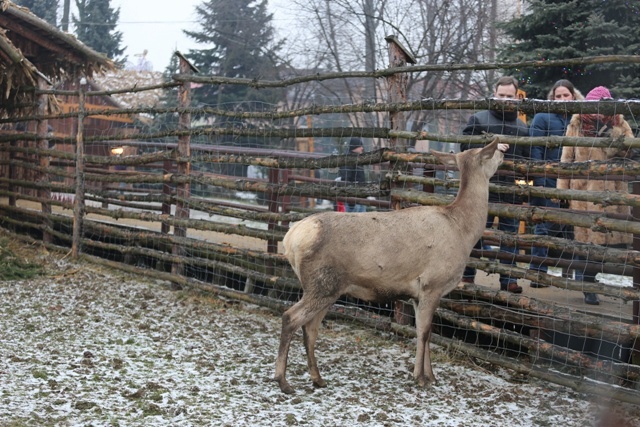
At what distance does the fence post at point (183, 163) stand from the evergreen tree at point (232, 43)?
868 inches

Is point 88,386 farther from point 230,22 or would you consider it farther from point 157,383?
point 230,22

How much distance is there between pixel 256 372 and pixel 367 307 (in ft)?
6.27

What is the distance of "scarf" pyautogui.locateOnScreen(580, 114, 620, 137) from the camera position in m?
6.63

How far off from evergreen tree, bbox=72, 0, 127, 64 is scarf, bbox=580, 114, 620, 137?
4133 centimetres

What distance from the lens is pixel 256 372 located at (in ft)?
19.4

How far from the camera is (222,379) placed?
18.7 feet

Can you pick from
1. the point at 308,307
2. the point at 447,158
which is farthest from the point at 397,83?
the point at 308,307

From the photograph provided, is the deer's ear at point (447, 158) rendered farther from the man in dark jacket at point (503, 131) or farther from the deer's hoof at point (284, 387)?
the deer's hoof at point (284, 387)

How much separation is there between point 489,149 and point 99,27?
44927 millimetres

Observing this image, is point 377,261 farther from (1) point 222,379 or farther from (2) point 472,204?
(1) point 222,379

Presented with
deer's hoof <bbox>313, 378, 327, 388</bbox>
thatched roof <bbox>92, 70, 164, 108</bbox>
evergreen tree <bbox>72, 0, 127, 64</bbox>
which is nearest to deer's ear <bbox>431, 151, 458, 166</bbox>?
deer's hoof <bbox>313, 378, 327, 388</bbox>

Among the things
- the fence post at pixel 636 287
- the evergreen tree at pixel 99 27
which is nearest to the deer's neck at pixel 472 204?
the fence post at pixel 636 287

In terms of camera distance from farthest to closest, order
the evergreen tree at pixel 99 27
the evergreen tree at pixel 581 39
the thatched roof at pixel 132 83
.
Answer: the evergreen tree at pixel 99 27 < the thatched roof at pixel 132 83 < the evergreen tree at pixel 581 39

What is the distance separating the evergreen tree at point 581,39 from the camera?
40.1ft
